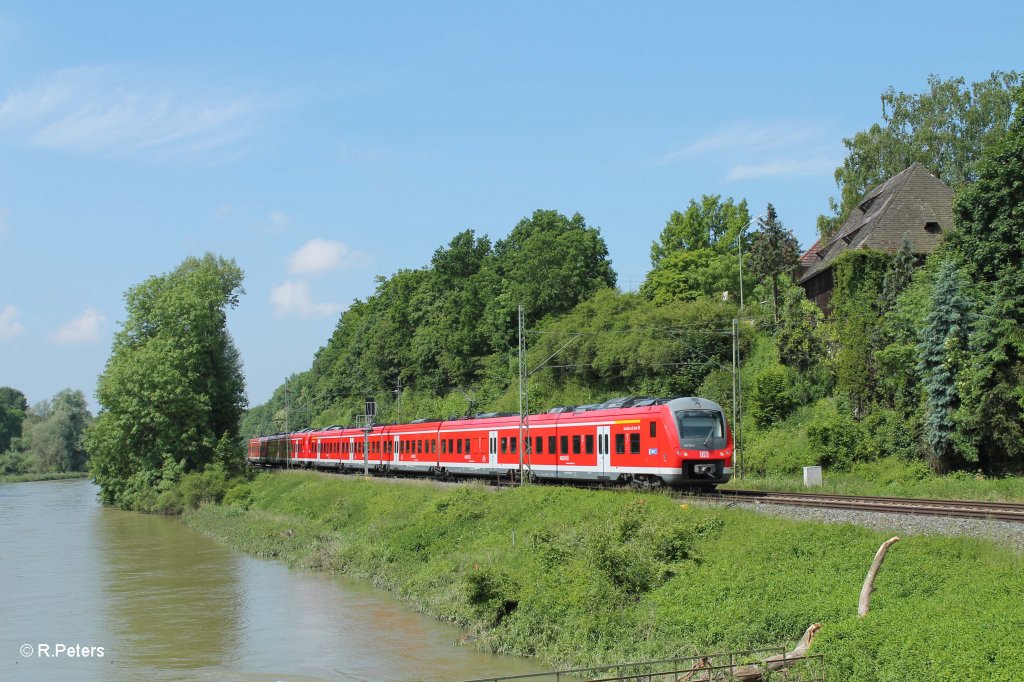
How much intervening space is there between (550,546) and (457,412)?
54.7m

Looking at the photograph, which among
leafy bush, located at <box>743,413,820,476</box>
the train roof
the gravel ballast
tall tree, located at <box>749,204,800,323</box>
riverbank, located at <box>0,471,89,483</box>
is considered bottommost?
riverbank, located at <box>0,471,89,483</box>

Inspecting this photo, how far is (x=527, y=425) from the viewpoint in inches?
1496

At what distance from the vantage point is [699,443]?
29.7 metres

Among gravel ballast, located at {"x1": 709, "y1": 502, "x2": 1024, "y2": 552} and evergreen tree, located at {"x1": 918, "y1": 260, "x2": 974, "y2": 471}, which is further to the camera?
evergreen tree, located at {"x1": 918, "y1": 260, "x2": 974, "y2": 471}

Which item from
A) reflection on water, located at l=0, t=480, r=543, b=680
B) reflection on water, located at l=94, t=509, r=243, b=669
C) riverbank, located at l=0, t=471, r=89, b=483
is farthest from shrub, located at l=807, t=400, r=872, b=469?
riverbank, located at l=0, t=471, r=89, b=483

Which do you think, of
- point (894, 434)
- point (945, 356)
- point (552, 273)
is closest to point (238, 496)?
point (552, 273)

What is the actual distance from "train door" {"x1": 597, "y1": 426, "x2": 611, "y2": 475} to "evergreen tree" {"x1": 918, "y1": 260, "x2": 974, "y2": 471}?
477 inches

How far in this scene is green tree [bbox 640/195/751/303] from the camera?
215ft

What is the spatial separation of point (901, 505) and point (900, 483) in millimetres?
9529

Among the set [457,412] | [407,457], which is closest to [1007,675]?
[407,457]

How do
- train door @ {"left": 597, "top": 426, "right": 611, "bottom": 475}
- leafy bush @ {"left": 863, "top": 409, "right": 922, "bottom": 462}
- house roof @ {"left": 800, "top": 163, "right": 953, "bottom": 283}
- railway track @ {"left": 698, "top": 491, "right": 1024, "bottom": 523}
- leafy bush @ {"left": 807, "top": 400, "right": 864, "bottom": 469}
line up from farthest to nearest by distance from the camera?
house roof @ {"left": 800, "top": 163, "right": 953, "bottom": 283} < leafy bush @ {"left": 807, "top": 400, "right": 864, "bottom": 469} < leafy bush @ {"left": 863, "top": 409, "right": 922, "bottom": 462} < train door @ {"left": 597, "top": 426, "right": 611, "bottom": 475} < railway track @ {"left": 698, "top": 491, "right": 1024, "bottom": 523}

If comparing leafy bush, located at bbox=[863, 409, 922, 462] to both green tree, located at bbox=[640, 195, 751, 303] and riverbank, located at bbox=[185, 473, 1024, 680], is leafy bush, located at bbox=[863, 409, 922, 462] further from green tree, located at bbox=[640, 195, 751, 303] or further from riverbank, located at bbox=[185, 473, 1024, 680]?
green tree, located at bbox=[640, 195, 751, 303]

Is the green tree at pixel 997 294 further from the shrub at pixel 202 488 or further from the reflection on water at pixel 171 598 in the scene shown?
the shrub at pixel 202 488

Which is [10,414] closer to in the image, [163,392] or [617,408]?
[163,392]
